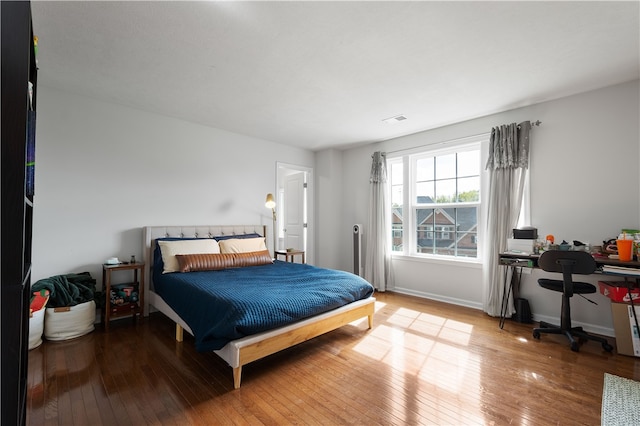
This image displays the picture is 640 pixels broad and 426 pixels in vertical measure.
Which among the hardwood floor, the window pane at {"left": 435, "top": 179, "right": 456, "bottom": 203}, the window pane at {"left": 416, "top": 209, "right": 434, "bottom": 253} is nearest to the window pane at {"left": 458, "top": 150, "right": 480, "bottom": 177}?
the window pane at {"left": 435, "top": 179, "right": 456, "bottom": 203}

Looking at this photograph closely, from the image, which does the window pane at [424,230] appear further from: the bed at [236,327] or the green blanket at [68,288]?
the green blanket at [68,288]

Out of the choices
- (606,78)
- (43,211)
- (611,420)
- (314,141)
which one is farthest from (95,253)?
(606,78)

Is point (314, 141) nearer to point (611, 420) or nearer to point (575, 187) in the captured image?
point (575, 187)

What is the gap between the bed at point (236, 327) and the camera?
81.0 inches

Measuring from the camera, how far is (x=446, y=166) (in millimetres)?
4320

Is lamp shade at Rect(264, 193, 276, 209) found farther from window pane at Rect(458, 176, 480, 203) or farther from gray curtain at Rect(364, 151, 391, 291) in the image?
window pane at Rect(458, 176, 480, 203)

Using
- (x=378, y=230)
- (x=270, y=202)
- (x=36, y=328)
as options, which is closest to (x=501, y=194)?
(x=378, y=230)

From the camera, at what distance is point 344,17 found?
6.41ft

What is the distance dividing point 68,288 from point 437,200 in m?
4.62

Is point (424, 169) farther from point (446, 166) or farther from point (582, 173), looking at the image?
point (582, 173)

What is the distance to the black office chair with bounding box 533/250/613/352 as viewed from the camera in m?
2.57

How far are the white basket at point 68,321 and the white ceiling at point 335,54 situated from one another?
7.35 ft

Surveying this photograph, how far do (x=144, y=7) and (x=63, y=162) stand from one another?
2.16 meters

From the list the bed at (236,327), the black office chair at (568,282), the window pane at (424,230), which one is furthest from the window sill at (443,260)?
the bed at (236,327)
